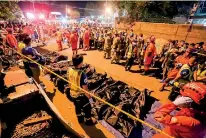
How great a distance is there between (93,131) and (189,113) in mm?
3037

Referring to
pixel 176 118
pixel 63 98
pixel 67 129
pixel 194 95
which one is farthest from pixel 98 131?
pixel 194 95

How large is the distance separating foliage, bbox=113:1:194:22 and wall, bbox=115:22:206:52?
121 cm

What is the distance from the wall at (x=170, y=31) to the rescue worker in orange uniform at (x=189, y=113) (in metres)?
10.1

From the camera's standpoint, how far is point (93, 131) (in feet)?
14.9

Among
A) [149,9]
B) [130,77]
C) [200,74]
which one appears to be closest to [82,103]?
[200,74]

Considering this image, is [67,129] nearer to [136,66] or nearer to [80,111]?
[80,111]

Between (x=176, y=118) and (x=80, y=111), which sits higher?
(x=176, y=118)

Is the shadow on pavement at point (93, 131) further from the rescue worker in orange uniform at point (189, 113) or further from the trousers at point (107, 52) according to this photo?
the trousers at point (107, 52)

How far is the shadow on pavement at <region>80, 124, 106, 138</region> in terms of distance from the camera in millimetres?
4393

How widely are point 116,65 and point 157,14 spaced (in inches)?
313

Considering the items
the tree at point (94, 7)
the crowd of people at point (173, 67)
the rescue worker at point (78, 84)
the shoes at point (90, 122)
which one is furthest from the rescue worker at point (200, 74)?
the tree at point (94, 7)

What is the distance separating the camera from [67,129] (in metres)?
3.75

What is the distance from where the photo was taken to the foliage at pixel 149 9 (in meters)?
14.8

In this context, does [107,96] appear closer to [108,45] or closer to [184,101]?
[184,101]
